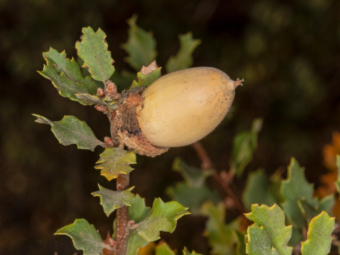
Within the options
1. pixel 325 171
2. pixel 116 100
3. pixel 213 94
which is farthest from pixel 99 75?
pixel 325 171

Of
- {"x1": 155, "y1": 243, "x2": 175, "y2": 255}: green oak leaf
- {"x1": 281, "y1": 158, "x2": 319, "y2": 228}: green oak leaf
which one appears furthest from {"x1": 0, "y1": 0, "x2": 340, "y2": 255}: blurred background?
{"x1": 155, "y1": 243, "x2": 175, "y2": 255}: green oak leaf

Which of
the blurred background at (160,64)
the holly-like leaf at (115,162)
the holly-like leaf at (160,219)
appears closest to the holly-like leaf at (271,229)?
the holly-like leaf at (160,219)

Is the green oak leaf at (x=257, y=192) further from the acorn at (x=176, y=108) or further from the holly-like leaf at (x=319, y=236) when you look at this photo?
the acorn at (x=176, y=108)

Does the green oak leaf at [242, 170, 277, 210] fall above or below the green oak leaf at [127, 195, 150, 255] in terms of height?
above

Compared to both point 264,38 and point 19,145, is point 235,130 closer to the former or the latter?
point 264,38

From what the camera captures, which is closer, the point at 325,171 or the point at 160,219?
the point at 160,219

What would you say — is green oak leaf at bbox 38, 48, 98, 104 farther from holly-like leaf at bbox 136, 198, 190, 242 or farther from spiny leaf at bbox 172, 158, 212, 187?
spiny leaf at bbox 172, 158, 212, 187

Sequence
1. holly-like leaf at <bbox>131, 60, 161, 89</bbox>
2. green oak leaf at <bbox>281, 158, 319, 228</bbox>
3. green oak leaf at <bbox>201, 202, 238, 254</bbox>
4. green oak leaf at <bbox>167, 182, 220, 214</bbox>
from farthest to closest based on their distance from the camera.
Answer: green oak leaf at <bbox>167, 182, 220, 214</bbox>, green oak leaf at <bbox>201, 202, 238, 254</bbox>, green oak leaf at <bbox>281, 158, 319, 228</bbox>, holly-like leaf at <bbox>131, 60, 161, 89</bbox>
